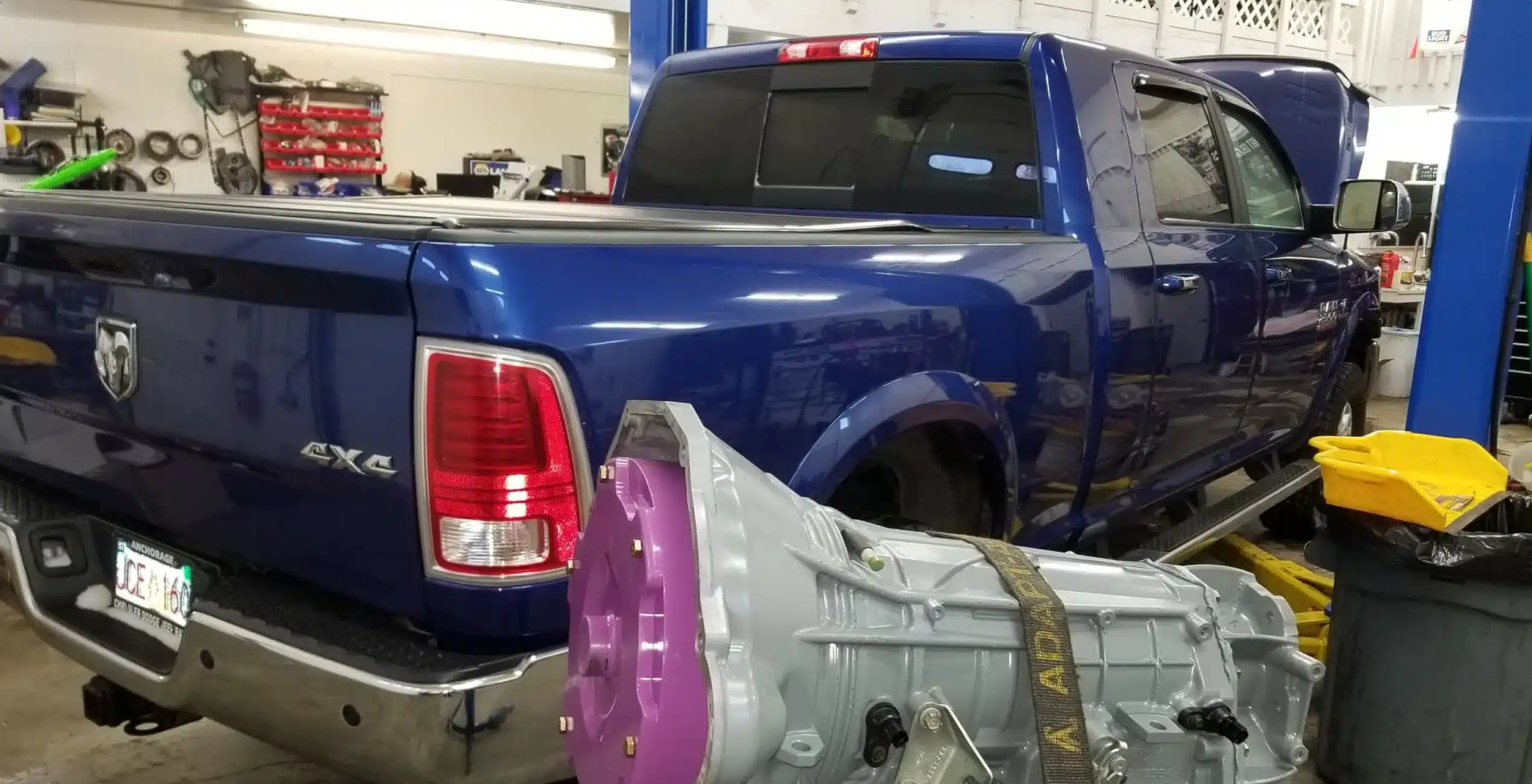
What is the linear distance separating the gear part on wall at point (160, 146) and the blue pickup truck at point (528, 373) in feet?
25.5

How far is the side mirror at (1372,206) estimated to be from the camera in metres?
3.56

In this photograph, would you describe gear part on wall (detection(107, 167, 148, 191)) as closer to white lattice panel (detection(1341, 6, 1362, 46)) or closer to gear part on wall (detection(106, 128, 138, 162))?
gear part on wall (detection(106, 128, 138, 162))

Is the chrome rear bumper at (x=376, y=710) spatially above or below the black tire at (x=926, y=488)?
below

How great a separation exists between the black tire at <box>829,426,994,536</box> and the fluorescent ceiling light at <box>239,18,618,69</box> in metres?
8.27

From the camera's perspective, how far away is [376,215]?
1879 millimetres

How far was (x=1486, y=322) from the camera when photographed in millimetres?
3465

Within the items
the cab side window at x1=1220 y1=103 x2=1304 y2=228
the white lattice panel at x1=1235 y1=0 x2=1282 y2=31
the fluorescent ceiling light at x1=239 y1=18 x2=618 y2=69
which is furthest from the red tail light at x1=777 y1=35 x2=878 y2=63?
the white lattice panel at x1=1235 y1=0 x2=1282 y2=31

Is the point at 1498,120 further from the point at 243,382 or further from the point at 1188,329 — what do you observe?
the point at 243,382

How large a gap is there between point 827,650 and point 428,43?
9.97 metres

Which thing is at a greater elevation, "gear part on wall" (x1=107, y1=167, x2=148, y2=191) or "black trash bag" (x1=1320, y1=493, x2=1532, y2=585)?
"gear part on wall" (x1=107, y1=167, x2=148, y2=191)

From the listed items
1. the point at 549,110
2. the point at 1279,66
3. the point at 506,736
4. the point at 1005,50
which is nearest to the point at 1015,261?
the point at 1005,50

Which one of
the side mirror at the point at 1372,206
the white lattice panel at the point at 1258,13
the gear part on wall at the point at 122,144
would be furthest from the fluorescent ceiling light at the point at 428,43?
the side mirror at the point at 1372,206

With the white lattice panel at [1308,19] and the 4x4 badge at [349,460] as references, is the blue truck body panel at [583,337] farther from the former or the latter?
the white lattice panel at [1308,19]

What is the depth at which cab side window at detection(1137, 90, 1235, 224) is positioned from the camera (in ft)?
10.2
